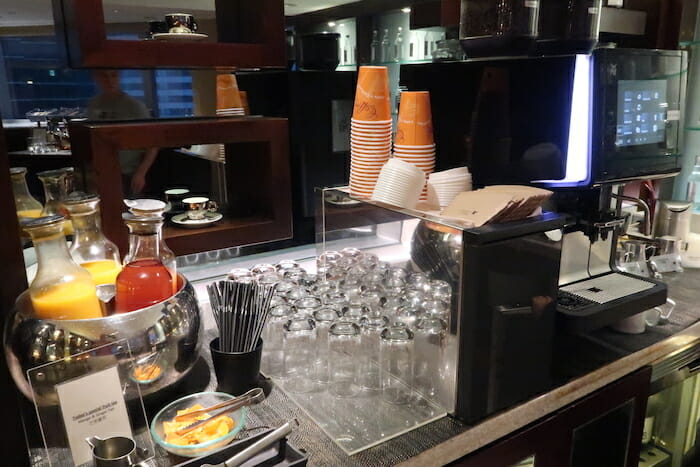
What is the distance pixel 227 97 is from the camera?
1740 millimetres

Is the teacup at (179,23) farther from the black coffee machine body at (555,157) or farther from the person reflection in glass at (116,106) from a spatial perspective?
the black coffee machine body at (555,157)

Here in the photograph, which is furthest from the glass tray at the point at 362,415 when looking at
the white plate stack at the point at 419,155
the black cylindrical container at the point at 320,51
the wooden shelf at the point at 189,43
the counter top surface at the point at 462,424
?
the black cylindrical container at the point at 320,51

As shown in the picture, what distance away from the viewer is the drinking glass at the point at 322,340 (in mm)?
1155

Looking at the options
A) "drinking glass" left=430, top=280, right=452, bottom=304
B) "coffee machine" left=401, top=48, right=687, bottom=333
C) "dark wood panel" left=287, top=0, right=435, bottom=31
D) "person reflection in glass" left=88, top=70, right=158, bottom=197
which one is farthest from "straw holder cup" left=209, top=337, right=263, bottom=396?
"dark wood panel" left=287, top=0, right=435, bottom=31

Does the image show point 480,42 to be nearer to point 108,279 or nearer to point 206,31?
point 206,31

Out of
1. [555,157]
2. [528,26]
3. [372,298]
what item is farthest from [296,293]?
[528,26]

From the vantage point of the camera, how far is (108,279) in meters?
1.05

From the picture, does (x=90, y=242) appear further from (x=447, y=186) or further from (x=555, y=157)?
(x=555, y=157)

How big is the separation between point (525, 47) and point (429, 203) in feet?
1.28

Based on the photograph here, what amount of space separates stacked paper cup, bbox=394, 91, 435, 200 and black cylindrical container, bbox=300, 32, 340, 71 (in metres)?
1.00

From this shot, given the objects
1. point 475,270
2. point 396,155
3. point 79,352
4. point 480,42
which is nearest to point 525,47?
point 480,42

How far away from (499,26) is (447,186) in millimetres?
346

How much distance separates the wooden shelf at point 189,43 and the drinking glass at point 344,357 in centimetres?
67

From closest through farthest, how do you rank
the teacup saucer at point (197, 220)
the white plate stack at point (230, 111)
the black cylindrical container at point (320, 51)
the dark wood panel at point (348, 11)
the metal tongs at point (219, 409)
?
the metal tongs at point (219, 409) < the teacup saucer at point (197, 220) < the white plate stack at point (230, 111) < the black cylindrical container at point (320, 51) < the dark wood panel at point (348, 11)
